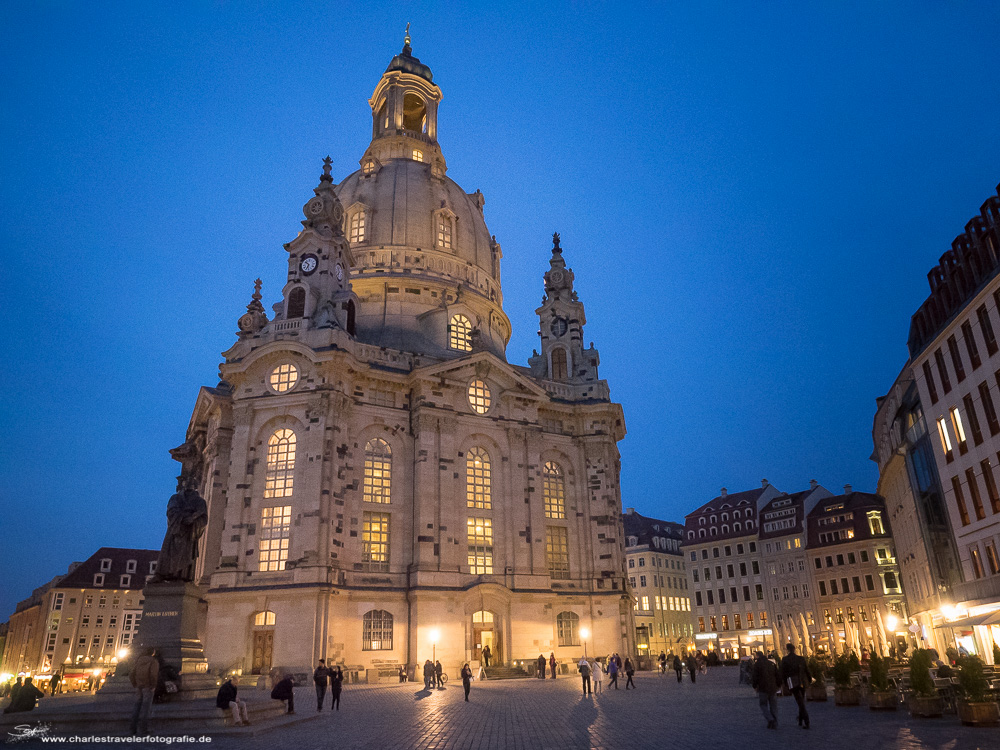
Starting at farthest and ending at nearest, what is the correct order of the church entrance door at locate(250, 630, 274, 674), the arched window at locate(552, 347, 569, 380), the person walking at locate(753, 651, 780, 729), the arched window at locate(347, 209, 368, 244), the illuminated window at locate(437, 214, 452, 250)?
the illuminated window at locate(437, 214, 452, 250)
the arched window at locate(552, 347, 569, 380)
the arched window at locate(347, 209, 368, 244)
the church entrance door at locate(250, 630, 274, 674)
the person walking at locate(753, 651, 780, 729)

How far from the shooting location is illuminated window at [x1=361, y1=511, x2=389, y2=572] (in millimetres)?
48031

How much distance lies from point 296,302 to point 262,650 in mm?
23754

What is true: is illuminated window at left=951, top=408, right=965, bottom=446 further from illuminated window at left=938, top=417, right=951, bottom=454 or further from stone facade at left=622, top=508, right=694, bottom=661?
stone facade at left=622, top=508, right=694, bottom=661

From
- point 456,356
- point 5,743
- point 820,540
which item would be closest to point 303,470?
point 456,356

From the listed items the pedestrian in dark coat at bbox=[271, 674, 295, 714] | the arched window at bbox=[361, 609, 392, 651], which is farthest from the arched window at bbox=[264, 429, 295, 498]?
the pedestrian in dark coat at bbox=[271, 674, 295, 714]

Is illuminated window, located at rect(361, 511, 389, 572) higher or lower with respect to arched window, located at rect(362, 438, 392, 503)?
lower

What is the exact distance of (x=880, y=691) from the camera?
21.1 meters

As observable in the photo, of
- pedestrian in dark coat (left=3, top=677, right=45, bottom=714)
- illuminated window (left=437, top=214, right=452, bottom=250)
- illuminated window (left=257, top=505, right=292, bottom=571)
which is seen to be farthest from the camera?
illuminated window (left=437, top=214, right=452, bottom=250)

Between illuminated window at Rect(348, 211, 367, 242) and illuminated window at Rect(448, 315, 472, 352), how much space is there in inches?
468

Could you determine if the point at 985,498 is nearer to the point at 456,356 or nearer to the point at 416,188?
the point at 456,356

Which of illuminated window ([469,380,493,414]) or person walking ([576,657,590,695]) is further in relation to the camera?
illuminated window ([469,380,493,414])

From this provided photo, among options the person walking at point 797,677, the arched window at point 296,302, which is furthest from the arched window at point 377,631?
the person walking at point 797,677

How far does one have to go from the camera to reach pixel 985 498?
1258 inches
